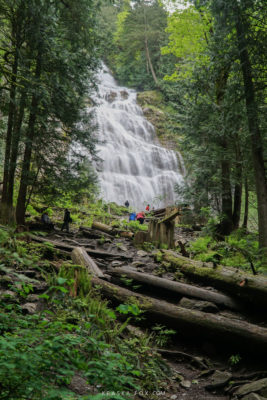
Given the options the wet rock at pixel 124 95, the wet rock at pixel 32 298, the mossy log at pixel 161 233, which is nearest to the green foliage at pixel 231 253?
the mossy log at pixel 161 233

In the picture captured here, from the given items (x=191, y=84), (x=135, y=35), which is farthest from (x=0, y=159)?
(x=135, y=35)

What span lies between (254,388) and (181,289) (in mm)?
2205

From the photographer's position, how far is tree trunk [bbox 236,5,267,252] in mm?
7996

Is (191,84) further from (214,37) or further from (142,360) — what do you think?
(142,360)

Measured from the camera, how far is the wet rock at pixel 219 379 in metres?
3.29

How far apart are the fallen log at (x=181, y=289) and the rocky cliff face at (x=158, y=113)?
2773cm

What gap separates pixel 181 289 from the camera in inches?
201

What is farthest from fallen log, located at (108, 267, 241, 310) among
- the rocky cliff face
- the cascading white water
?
the rocky cliff face

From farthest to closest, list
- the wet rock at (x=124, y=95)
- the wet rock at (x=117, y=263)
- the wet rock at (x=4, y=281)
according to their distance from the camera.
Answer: the wet rock at (x=124, y=95)
the wet rock at (x=117, y=263)
the wet rock at (x=4, y=281)

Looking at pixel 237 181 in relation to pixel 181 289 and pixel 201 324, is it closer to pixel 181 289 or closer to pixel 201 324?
pixel 181 289

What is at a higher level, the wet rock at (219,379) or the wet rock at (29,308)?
the wet rock at (29,308)

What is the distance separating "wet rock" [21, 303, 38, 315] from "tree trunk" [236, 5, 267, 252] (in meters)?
6.48

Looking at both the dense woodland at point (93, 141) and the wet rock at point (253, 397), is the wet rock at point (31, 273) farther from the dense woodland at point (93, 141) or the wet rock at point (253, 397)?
the wet rock at point (253, 397)

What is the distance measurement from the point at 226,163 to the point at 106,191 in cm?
→ 1488
